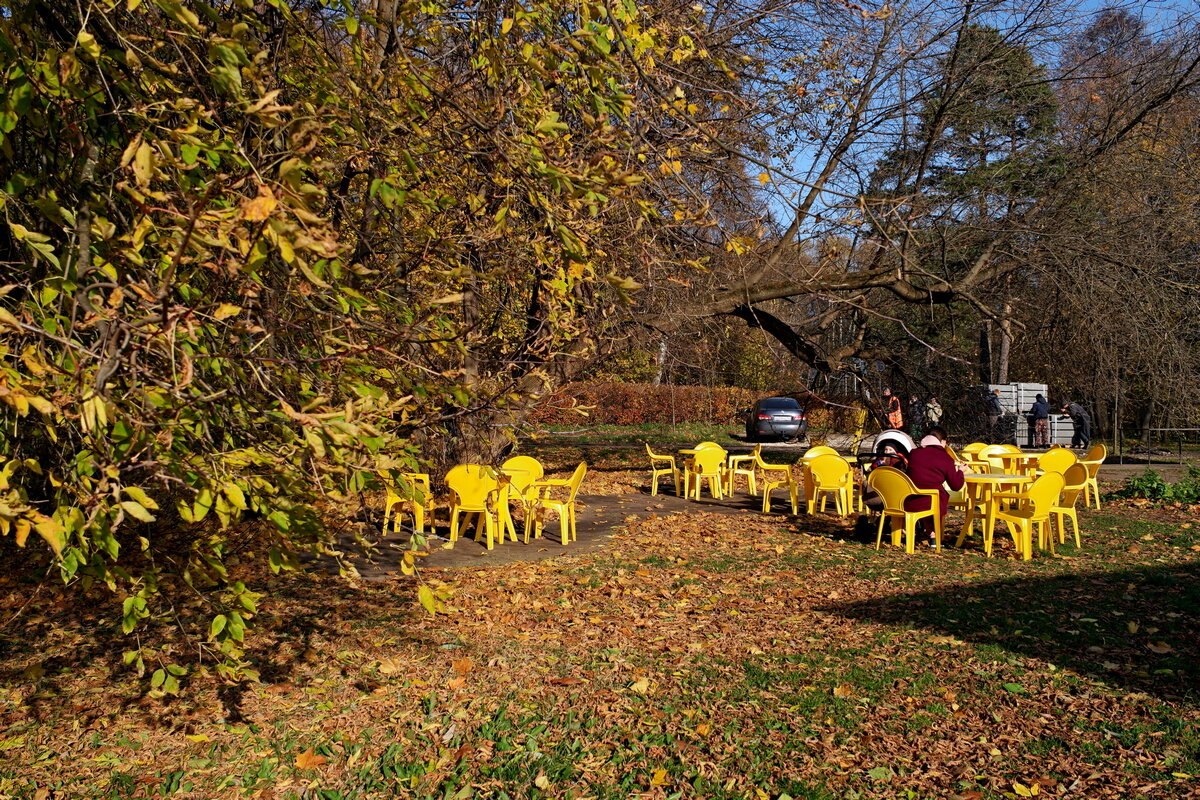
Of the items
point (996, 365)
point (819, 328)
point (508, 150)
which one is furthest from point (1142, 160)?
point (996, 365)

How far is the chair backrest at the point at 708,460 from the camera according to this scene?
14.7 meters

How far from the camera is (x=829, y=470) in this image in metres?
12.2

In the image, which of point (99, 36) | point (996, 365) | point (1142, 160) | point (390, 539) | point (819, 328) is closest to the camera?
point (99, 36)

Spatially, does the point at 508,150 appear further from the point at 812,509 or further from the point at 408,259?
the point at 812,509

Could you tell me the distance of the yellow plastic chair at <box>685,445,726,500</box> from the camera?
14.7 metres

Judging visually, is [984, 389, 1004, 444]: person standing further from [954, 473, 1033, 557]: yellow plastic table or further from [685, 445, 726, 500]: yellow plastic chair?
[954, 473, 1033, 557]: yellow plastic table

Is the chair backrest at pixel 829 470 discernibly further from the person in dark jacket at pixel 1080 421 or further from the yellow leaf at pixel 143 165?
the person in dark jacket at pixel 1080 421

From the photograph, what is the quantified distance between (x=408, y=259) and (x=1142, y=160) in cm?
1114

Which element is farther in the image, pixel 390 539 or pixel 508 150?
pixel 390 539

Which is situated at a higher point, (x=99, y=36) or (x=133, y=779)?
(x=99, y=36)

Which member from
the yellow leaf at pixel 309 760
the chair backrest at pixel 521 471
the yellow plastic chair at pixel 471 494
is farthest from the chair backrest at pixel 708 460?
the yellow leaf at pixel 309 760

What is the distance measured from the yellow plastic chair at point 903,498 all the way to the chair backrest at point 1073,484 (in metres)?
1.56

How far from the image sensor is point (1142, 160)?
1261 centimetres

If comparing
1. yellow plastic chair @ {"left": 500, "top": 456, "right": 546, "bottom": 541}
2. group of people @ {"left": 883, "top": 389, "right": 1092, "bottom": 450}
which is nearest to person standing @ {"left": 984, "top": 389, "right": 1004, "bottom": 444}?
group of people @ {"left": 883, "top": 389, "right": 1092, "bottom": 450}
